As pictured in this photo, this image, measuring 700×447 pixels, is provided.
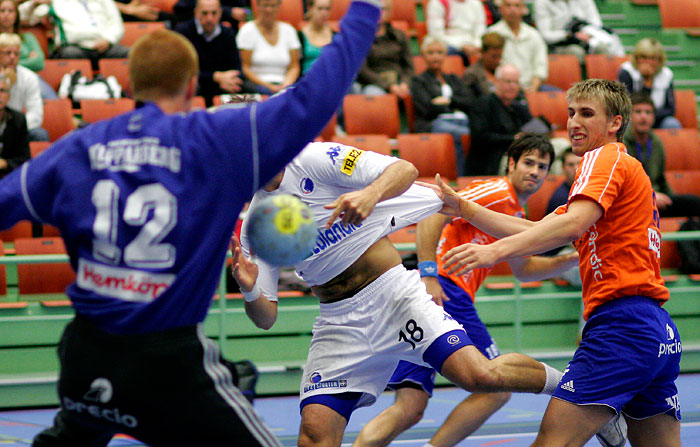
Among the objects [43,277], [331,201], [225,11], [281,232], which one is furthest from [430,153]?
[281,232]

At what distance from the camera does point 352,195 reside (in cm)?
398

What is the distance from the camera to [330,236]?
474 cm

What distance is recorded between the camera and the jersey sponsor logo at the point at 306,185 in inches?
188

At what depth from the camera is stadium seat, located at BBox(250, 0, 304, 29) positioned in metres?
12.4

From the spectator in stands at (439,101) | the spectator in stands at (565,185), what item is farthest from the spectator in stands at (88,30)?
the spectator in stands at (565,185)

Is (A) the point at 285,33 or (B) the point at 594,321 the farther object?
(A) the point at 285,33

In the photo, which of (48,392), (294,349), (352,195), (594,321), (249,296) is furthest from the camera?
(294,349)

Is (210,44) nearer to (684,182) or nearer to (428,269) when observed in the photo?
(684,182)

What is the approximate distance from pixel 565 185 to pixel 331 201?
505 cm

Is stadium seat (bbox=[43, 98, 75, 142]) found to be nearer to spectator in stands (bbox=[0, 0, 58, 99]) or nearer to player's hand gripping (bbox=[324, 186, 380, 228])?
spectator in stands (bbox=[0, 0, 58, 99])

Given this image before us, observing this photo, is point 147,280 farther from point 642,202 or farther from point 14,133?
point 14,133

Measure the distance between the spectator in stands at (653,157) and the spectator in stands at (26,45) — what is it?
630 centimetres

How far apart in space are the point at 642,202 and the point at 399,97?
7.14 metres

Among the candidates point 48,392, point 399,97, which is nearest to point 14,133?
point 48,392
